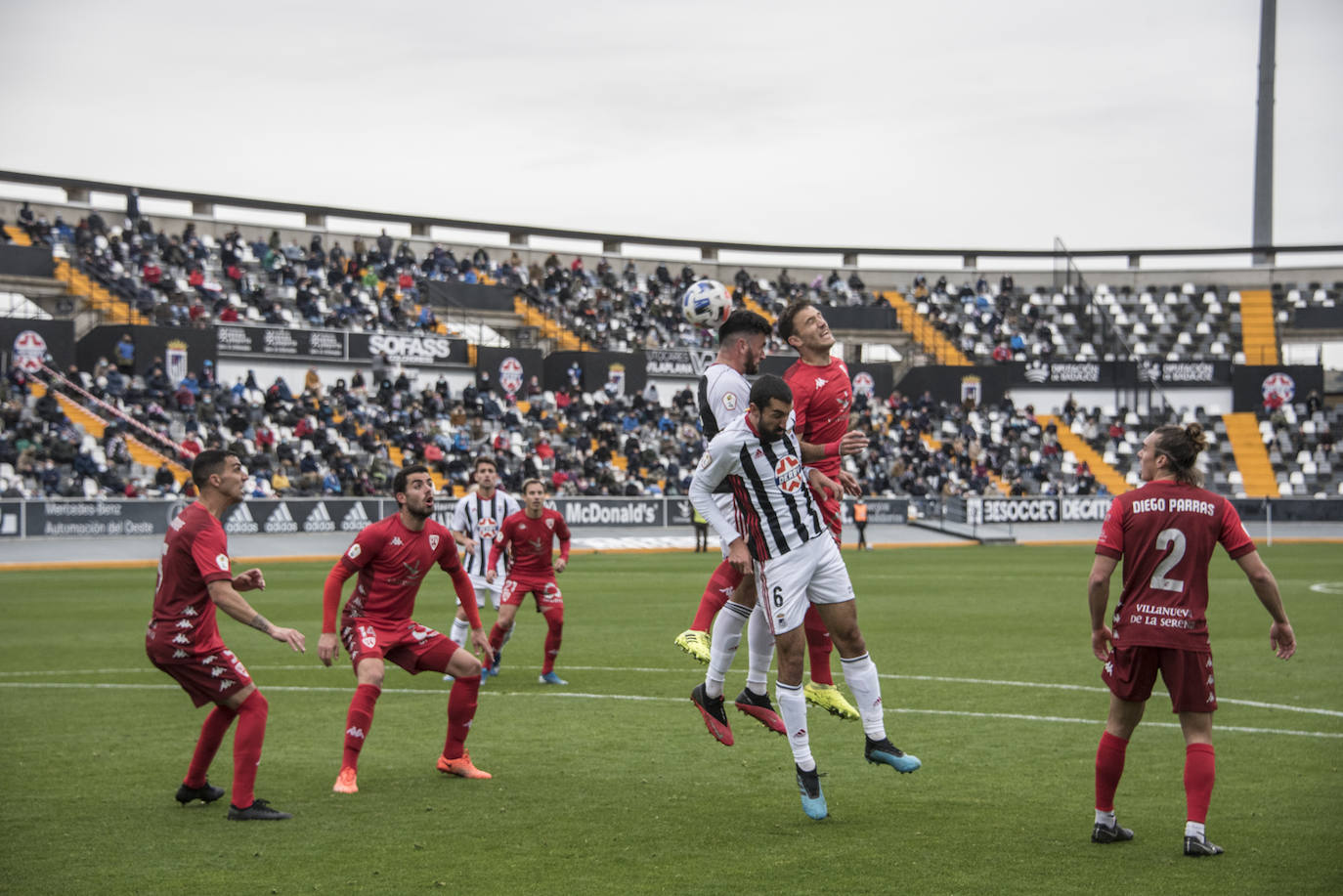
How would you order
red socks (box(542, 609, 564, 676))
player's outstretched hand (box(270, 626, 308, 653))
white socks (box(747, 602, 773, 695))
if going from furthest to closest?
red socks (box(542, 609, 564, 676)), white socks (box(747, 602, 773, 695)), player's outstretched hand (box(270, 626, 308, 653))

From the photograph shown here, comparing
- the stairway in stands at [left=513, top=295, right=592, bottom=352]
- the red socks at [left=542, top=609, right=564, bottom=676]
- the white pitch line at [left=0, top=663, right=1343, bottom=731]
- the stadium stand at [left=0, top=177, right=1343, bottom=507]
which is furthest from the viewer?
the stairway in stands at [left=513, top=295, right=592, bottom=352]

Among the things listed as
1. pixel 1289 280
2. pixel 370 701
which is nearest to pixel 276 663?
pixel 370 701

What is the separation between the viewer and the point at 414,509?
9656mm

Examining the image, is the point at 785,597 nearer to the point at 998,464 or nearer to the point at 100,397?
the point at 100,397

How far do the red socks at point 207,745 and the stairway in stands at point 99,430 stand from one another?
3134 cm

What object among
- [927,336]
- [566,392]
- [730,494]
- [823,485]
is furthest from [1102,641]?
[927,336]

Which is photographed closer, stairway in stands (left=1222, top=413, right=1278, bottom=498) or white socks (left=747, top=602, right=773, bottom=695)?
white socks (left=747, top=602, right=773, bottom=695)

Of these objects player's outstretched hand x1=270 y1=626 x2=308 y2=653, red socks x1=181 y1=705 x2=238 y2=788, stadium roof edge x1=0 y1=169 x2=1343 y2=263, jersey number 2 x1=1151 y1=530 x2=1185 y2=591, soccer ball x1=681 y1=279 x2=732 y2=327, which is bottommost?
red socks x1=181 y1=705 x2=238 y2=788

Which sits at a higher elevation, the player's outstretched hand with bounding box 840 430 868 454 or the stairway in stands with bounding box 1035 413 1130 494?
the player's outstretched hand with bounding box 840 430 868 454

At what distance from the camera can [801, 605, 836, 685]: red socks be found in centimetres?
906

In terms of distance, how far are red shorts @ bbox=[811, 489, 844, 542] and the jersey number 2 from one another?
233 cm

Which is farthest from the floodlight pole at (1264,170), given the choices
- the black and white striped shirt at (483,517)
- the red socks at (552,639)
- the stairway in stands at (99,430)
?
the red socks at (552,639)

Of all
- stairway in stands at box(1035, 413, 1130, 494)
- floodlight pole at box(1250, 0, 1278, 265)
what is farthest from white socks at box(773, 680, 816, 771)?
floodlight pole at box(1250, 0, 1278, 265)

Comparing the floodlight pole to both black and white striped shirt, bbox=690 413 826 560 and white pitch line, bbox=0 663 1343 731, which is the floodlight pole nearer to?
white pitch line, bbox=0 663 1343 731
